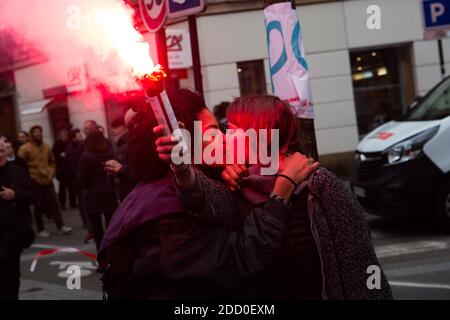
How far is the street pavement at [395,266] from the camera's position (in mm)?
6445

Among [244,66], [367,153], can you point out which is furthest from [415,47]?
[367,153]

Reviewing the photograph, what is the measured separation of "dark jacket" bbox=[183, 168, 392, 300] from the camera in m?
2.34

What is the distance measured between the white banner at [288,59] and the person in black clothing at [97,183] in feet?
13.4

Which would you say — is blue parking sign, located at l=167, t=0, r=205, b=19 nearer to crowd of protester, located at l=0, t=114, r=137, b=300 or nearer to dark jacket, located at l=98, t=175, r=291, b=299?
crowd of protester, located at l=0, t=114, r=137, b=300

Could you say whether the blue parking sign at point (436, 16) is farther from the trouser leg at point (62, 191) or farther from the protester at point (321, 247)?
the trouser leg at point (62, 191)

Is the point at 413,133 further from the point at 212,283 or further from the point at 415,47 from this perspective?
the point at 415,47

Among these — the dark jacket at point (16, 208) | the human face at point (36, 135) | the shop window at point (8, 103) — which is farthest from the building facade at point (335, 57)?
the dark jacket at point (16, 208)

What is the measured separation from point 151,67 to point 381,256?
6047 mm

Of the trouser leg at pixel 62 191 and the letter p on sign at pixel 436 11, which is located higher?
the letter p on sign at pixel 436 11

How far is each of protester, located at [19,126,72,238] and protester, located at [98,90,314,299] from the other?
10.4 metres

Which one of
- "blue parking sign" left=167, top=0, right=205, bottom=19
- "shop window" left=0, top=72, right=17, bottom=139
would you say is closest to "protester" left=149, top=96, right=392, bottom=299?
"blue parking sign" left=167, top=0, right=205, bottom=19

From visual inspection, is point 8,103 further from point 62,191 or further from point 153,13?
point 153,13

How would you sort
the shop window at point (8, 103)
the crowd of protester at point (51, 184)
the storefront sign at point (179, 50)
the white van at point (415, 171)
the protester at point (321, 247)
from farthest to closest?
1. the storefront sign at point (179, 50)
2. the shop window at point (8, 103)
3. the white van at point (415, 171)
4. the crowd of protester at point (51, 184)
5. the protester at point (321, 247)

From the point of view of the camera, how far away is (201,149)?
7.97ft
